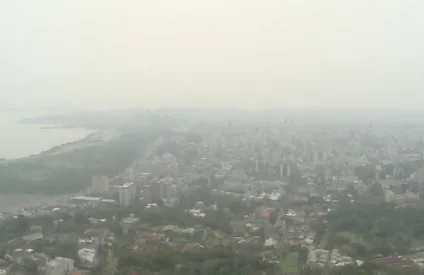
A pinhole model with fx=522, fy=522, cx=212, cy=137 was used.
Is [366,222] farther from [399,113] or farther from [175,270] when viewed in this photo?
[399,113]

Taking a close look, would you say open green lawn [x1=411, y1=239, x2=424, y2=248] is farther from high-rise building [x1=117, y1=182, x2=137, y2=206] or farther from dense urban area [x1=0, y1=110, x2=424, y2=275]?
high-rise building [x1=117, y1=182, x2=137, y2=206]

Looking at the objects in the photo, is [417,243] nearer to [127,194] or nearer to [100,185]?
[127,194]

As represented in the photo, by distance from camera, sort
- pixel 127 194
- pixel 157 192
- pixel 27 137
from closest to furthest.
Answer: pixel 127 194 → pixel 157 192 → pixel 27 137

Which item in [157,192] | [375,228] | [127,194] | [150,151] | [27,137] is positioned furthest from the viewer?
[27,137]

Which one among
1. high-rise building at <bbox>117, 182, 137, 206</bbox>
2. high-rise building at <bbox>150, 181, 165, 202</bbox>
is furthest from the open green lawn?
high-rise building at <bbox>117, 182, 137, 206</bbox>

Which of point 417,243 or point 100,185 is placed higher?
point 100,185

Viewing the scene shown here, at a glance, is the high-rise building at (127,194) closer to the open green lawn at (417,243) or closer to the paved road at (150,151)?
the paved road at (150,151)

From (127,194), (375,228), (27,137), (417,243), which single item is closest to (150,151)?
(27,137)

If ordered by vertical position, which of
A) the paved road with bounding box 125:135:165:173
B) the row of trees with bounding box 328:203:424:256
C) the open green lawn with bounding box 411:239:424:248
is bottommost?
the open green lawn with bounding box 411:239:424:248
